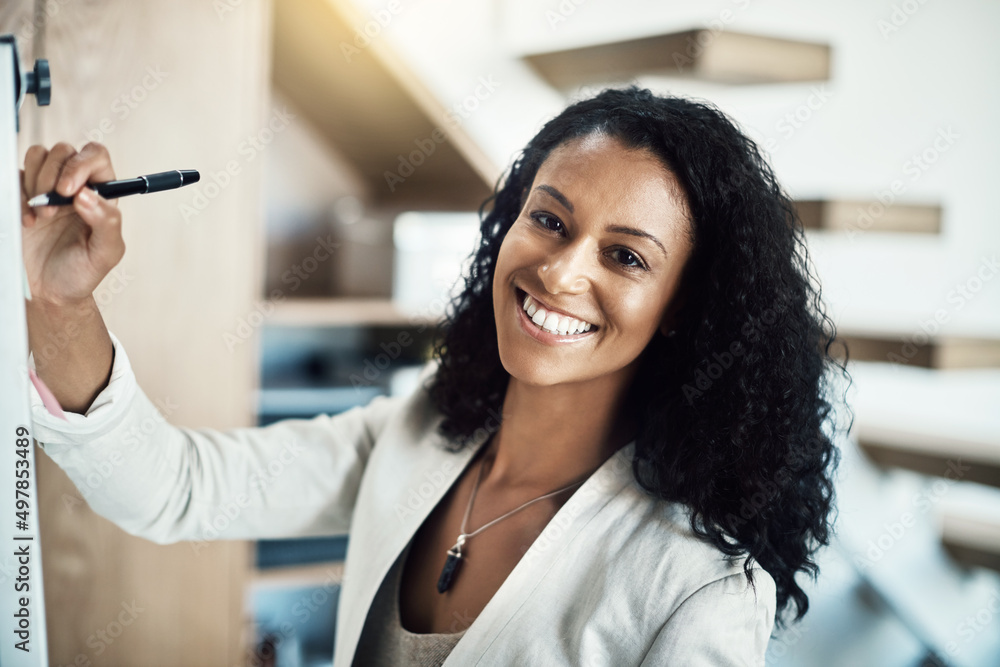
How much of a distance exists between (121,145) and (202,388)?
468mm

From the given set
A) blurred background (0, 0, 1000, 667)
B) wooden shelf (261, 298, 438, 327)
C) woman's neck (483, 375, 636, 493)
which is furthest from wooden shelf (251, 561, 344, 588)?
woman's neck (483, 375, 636, 493)

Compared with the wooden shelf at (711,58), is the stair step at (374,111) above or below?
below

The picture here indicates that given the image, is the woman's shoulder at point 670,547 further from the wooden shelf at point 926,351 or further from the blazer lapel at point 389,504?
the wooden shelf at point 926,351

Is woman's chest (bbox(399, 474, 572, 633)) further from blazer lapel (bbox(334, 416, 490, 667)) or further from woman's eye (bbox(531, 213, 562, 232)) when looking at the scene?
woman's eye (bbox(531, 213, 562, 232))

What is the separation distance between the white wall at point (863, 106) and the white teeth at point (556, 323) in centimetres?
87

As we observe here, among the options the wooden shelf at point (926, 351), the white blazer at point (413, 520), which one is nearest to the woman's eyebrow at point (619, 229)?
the white blazer at point (413, 520)

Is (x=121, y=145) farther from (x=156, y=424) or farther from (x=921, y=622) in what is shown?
(x=921, y=622)

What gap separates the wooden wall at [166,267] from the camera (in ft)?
4.31

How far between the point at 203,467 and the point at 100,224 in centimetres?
42

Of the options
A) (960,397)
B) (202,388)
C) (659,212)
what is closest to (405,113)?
(202,388)

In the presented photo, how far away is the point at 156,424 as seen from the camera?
947 millimetres

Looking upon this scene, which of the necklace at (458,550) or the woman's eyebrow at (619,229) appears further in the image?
the necklace at (458,550)

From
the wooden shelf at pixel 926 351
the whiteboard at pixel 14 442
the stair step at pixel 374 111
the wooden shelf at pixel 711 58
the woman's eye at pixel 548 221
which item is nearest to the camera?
the whiteboard at pixel 14 442

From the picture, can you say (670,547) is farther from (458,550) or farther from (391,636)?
(391,636)
